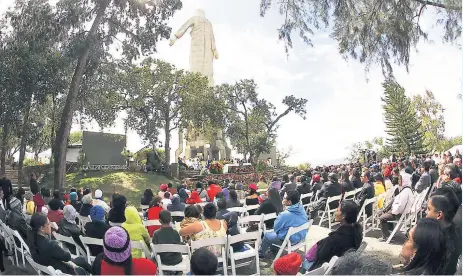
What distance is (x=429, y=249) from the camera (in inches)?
113

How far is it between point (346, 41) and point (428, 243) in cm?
686

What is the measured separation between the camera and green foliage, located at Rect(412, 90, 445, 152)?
141 feet

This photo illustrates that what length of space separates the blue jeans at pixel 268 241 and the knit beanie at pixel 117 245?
2.64 m

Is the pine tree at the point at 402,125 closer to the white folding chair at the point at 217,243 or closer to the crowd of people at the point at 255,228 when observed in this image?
the crowd of people at the point at 255,228

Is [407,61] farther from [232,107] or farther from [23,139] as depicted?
[232,107]

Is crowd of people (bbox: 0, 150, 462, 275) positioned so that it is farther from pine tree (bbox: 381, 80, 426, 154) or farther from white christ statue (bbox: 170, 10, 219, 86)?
pine tree (bbox: 381, 80, 426, 154)

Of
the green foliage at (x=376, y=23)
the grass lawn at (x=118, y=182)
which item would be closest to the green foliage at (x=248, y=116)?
the grass lawn at (x=118, y=182)

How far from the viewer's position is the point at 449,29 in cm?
809

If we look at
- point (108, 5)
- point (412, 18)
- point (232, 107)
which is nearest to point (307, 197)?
point (412, 18)

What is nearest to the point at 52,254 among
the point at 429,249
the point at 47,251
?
the point at 47,251

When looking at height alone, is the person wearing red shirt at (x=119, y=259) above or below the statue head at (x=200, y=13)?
below

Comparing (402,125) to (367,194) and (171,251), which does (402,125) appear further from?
(171,251)

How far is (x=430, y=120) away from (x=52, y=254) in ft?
149

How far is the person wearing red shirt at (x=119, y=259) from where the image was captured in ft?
9.89
